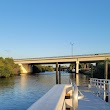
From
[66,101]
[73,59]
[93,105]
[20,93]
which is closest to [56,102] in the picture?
[66,101]

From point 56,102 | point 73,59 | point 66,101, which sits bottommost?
point 66,101

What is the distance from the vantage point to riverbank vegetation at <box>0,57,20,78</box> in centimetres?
8175

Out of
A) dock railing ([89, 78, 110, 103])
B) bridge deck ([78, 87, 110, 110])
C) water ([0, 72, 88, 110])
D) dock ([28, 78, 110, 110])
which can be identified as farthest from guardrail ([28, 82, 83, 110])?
water ([0, 72, 88, 110])

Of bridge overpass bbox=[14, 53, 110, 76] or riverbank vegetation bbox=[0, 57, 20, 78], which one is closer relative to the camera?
riverbank vegetation bbox=[0, 57, 20, 78]

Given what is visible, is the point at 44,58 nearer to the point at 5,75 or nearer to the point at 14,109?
the point at 5,75

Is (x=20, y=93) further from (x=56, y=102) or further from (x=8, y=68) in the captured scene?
(x=8, y=68)

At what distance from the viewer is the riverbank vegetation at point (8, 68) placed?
81.8 meters

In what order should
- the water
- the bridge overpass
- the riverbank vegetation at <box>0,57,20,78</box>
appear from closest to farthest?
the water → the riverbank vegetation at <box>0,57,20,78</box> → the bridge overpass

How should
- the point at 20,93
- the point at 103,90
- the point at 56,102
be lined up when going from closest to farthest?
the point at 56,102, the point at 103,90, the point at 20,93

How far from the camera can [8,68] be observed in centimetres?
8381

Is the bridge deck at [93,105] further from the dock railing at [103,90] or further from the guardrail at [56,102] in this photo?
the guardrail at [56,102]

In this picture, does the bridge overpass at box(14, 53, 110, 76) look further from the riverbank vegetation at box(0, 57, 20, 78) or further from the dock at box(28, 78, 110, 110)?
the dock at box(28, 78, 110, 110)

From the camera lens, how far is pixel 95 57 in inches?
3268

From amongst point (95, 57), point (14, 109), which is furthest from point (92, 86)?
point (95, 57)
